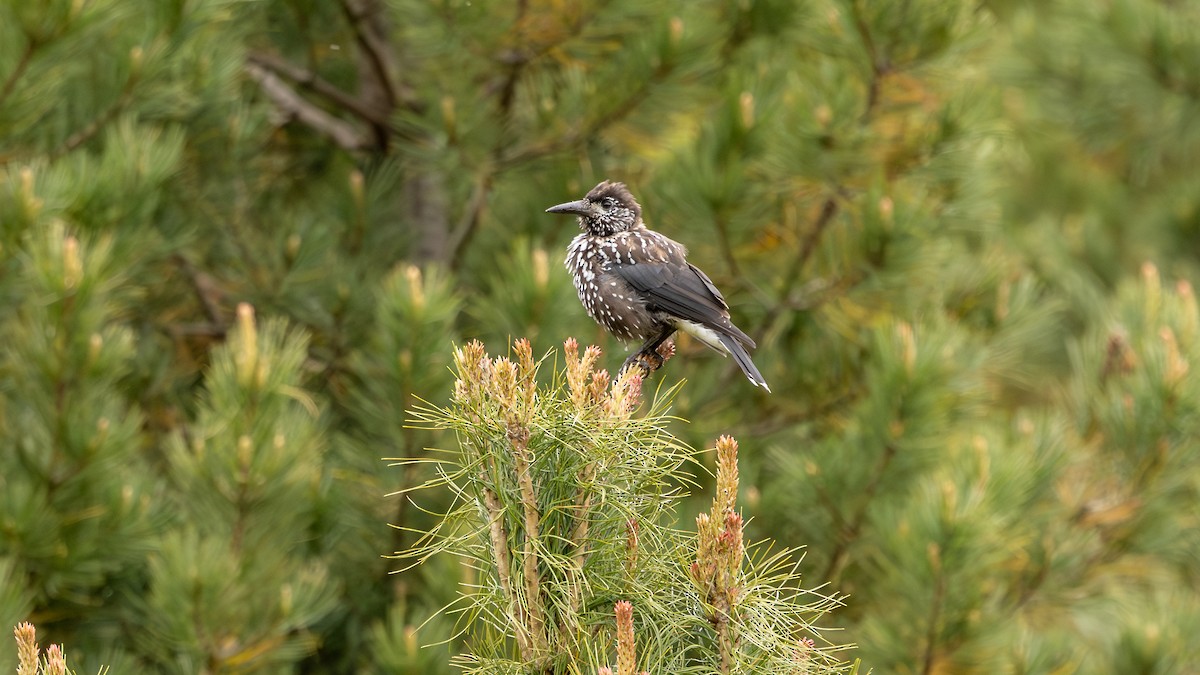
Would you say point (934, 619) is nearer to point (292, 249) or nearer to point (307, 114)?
point (292, 249)

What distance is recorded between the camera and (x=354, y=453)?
5.57 meters

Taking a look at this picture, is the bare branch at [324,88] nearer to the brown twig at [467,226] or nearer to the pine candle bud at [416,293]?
the brown twig at [467,226]

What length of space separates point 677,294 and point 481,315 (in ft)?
4.25

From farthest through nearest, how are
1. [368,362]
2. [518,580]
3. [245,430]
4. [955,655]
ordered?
[368,362], [955,655], [245,430], [518,580]

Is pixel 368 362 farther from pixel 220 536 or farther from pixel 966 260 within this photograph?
pixel 966 260

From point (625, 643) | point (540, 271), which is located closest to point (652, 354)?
point (540, 271)

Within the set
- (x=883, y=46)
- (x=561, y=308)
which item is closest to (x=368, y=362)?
(x=561, y=308)

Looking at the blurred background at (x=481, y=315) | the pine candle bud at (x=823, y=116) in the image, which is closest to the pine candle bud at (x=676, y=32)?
the blurred background at (x=481, y=315)

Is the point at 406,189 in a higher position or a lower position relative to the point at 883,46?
lower

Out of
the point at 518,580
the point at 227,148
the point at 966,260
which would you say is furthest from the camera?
the point at 966,260

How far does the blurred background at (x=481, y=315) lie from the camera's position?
4.91 metres

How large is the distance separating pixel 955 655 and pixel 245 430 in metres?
2.62

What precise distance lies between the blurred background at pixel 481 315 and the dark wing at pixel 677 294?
2.51ft

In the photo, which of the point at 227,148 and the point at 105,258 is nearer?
the point at 105,258
